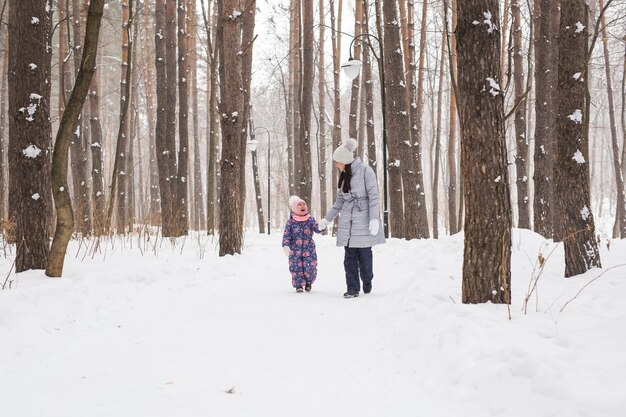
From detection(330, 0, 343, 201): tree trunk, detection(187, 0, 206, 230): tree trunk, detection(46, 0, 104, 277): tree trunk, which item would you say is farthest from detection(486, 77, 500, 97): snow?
detection(187, 0, 206, 230): tree trunk

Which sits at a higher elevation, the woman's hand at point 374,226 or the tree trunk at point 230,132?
the tree trunk at point 230,132

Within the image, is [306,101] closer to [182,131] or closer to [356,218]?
[182,131]

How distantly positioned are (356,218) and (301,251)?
919mm

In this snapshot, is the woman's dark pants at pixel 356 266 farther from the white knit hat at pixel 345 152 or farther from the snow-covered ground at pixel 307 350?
the white knit hat at pixel 345 152

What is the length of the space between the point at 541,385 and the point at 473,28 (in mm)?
2881

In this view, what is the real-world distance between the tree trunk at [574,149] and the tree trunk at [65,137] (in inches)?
207

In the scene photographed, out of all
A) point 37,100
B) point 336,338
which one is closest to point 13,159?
point 37,100

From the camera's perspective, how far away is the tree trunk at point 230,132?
27.0 feet

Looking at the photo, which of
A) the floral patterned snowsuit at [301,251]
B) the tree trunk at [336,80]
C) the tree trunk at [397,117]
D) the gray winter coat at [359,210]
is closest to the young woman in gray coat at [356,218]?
the gray winter coat at [359,210]

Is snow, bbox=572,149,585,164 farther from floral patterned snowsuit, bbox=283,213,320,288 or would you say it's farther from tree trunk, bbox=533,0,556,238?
tree trunk, bbox=533,0,556,238

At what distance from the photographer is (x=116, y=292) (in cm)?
481

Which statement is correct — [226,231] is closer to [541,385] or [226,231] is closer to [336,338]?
[336,338]

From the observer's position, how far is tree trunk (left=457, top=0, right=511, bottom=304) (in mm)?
3691

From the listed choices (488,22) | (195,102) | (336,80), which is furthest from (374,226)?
(195,102)
